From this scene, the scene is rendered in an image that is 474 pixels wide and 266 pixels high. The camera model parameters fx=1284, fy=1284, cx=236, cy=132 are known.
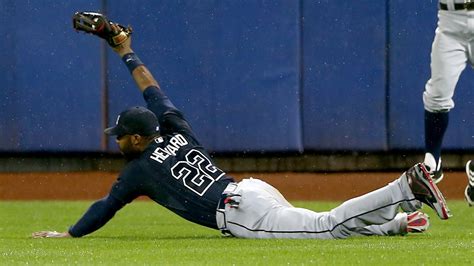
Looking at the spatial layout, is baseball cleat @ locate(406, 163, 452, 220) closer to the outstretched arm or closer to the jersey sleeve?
the jersey sleeve

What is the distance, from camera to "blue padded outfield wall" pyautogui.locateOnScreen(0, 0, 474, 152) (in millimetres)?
11742

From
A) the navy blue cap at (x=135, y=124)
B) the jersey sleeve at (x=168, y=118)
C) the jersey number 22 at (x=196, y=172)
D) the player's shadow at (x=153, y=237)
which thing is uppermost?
the navy blue cap at (x=135, y=124)

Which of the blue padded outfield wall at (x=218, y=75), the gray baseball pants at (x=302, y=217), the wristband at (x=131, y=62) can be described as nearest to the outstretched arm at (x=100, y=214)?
the gray baseball pants at (x=302, y=217)

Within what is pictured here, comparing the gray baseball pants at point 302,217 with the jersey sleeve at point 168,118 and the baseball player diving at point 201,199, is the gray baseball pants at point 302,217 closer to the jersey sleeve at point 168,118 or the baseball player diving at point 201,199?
the baseball player diving at point 201,199

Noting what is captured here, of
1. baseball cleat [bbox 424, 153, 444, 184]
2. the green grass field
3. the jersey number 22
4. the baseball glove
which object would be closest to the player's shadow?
the green grass field

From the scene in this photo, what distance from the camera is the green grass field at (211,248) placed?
5668mm

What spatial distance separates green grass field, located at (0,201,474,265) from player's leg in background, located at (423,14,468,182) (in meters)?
0.50

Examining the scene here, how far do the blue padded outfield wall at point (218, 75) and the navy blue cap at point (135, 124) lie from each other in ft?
16.3

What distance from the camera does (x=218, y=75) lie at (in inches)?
464

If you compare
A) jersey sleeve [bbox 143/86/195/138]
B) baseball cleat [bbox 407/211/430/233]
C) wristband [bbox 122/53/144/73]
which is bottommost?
baseball cleat [bbox 407/211/430/233]

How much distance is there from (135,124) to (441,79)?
228 cm

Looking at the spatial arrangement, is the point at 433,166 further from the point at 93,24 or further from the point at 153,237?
the point at 93,24

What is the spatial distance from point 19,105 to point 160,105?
4878 mm

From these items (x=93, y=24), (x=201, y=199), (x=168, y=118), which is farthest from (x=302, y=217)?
(x=93, y=24)
